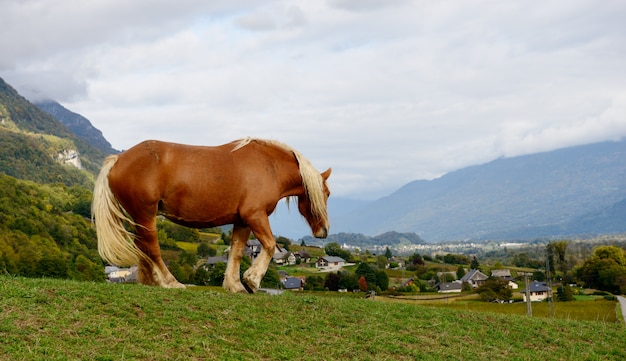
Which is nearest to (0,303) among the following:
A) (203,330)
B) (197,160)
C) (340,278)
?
(203,330)

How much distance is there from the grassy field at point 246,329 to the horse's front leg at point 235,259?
Result: 63 cm

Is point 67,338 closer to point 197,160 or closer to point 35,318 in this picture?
point 35,318

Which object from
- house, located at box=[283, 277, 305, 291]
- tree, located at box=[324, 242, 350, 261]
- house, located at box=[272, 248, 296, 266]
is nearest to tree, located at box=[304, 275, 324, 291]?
house, located at box=[283, 277, 305, 291]

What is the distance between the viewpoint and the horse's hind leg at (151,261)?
33.4ft

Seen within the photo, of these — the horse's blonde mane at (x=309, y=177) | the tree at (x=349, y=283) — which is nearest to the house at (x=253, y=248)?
the horse's blonde mane at (x=309, y=177)

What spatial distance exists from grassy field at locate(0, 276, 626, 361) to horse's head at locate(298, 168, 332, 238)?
4.57 ft

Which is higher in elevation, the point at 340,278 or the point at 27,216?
the point at 27,216

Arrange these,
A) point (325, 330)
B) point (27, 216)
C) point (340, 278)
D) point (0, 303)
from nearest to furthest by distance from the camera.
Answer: point (0, 303) → point (325, 330) → point (340, 278) → point (27, 216)

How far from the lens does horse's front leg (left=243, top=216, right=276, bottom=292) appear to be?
10531 mm

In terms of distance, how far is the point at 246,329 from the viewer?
857 cm

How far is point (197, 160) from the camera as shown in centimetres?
1045

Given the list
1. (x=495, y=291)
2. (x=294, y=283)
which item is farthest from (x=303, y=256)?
(x=495, y=291)

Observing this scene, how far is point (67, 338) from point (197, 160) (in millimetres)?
3997

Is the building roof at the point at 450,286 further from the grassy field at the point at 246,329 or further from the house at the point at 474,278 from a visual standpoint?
the grassy field at the point at 246,329
